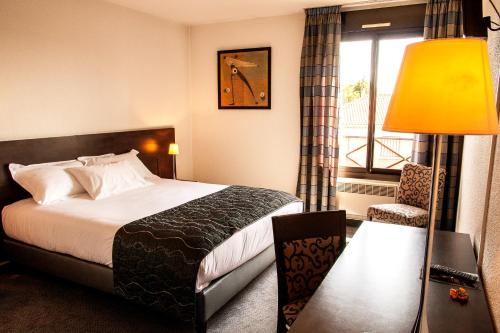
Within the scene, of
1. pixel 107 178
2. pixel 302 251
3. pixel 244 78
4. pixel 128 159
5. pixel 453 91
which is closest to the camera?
pixel 453 91

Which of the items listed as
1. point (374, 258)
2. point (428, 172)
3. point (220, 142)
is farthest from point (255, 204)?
point (220, 142)

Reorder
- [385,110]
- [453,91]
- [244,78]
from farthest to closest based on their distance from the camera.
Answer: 1. [244,78]
2. [385,110]
3. [453,91]

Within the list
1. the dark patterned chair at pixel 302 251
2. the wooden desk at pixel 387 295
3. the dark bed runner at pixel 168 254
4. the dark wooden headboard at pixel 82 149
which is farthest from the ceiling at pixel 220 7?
the wooden desk at pixel 387 295

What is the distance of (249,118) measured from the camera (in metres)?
4.85

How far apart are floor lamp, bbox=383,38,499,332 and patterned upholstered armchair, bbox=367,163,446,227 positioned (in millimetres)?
2691

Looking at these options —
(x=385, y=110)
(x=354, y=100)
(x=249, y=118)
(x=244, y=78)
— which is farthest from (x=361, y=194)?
(x=244, y=78)

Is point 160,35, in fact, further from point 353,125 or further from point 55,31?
point 353,125

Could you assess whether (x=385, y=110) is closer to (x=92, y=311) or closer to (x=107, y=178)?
(x=107, y=178)

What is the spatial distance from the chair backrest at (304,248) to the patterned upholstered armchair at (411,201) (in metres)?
1.75

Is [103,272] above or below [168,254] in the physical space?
below

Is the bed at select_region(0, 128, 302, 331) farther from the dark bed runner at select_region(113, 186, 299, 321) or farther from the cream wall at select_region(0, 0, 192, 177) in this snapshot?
the cream wall at select_region(0, 0, 192, 177)

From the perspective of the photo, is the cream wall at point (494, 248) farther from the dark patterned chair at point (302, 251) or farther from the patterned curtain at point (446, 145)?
the patterned curtain at point (446, 145)

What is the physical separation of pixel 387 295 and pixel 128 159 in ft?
10.5

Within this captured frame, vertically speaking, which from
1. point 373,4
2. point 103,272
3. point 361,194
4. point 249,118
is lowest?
point 103,272
